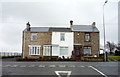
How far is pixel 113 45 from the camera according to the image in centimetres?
7588

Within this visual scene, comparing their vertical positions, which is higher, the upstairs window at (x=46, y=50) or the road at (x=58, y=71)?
the upstairs window at (x=46, y=50)

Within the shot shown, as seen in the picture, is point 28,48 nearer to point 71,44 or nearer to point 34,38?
point 34,38

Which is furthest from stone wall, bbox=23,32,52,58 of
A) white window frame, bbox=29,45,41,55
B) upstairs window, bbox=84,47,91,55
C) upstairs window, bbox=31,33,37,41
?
upstairs window, bbox=84,47,91,55

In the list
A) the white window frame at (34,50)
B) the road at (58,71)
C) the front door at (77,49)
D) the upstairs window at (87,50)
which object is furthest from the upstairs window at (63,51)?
the road at (58,71)

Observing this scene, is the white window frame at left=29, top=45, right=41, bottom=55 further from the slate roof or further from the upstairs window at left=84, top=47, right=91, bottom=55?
the upstairs window at left=84, top=47, right=91, bottom=55

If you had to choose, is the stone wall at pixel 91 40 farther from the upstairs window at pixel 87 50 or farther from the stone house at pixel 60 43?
the upstairs window at pixel 87 50

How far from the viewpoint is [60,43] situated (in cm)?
4166

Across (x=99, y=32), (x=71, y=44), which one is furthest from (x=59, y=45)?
(x=99, y=32)

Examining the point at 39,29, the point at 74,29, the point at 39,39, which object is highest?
the point at 39,29

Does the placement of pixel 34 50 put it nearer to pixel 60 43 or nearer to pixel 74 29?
pixel 60 43

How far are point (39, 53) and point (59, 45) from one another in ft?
14.2

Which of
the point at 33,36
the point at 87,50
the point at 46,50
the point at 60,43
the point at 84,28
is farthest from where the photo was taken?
the point at 84,28

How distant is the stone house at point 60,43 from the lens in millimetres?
41125

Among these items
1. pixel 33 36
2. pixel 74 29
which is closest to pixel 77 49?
pixel 74 29
